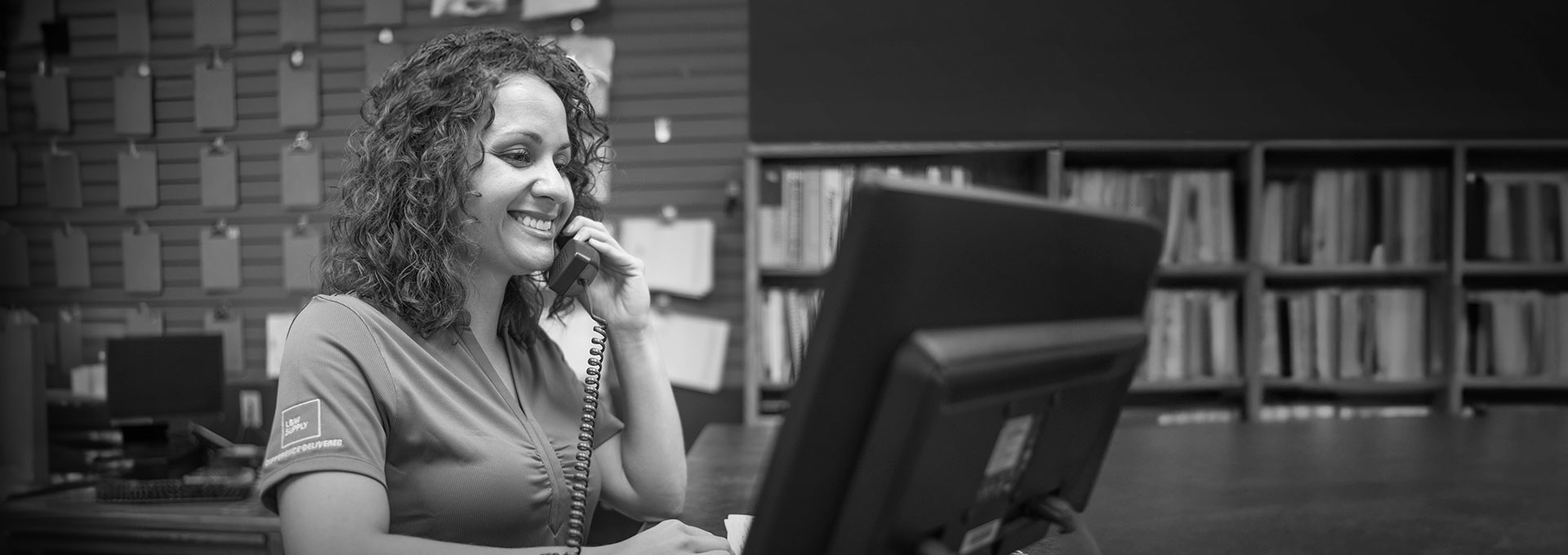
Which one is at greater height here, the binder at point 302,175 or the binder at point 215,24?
the binder at point 215,24

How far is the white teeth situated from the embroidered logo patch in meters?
0.37

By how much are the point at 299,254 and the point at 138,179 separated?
0.77m

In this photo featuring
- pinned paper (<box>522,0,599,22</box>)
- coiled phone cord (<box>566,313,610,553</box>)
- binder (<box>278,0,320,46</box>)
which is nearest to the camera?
coiled phone cord (<box>566,313,610,553</box>)

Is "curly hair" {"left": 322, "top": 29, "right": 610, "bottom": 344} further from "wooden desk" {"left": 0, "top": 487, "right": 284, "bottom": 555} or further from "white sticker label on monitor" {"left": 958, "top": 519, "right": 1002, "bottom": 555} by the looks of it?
"wooden desk" {"left": 0, "top": 487, "right": 284, "bottom": 555}

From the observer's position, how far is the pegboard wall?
11.4ft

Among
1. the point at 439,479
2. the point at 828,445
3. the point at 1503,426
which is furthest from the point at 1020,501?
the point at 1503,426

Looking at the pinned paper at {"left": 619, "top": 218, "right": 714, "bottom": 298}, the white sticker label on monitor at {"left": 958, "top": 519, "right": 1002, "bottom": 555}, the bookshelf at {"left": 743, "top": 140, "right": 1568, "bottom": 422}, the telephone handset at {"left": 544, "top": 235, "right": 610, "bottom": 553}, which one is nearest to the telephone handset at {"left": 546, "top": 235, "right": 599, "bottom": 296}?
the telephone handset at {"left": 544, "top": 235, "right": 610, "bottom": 553}

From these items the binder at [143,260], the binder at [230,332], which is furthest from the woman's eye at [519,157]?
the binder at [143,260]

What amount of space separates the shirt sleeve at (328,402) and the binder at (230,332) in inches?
114

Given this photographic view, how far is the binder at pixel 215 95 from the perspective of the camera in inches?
141

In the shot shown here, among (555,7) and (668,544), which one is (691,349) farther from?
(668,544)

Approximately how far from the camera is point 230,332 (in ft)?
11.7

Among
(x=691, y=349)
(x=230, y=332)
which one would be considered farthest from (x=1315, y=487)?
(x=230, y=332)

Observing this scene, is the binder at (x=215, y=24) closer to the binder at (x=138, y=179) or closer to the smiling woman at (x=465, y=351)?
the binder at (x=138, y=179)
